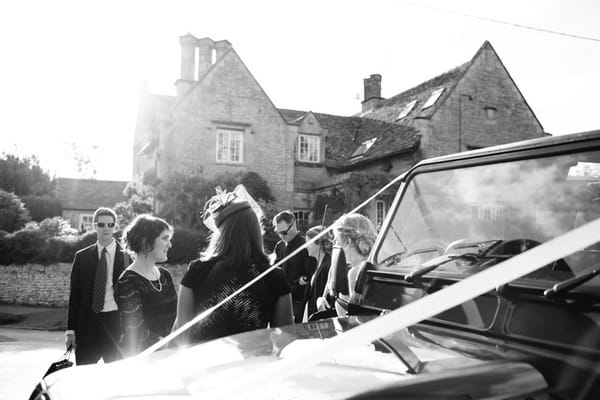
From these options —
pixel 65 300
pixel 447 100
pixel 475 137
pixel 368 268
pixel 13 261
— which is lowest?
pixel 65 300

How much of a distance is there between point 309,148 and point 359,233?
23841mm

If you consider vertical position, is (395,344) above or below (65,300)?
above

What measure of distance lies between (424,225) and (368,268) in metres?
0.38

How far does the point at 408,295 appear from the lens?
7.98ft

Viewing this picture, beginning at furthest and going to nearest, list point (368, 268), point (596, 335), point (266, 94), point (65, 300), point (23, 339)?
point (266, 94) → point (65, 300) → point (23, 339) → point (368, 268) → point (596, 335)

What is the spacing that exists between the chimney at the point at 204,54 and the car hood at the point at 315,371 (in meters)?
25.6

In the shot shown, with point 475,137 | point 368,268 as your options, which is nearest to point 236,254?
point 368,268

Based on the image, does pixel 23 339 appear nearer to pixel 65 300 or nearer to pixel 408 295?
pixel 65 300

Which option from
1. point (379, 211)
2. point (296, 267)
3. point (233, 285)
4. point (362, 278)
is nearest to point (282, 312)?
point (233, 285)

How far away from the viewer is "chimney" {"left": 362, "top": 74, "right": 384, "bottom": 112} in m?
34.4

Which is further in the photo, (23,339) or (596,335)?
(23,339)

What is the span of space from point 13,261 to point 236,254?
20834mm

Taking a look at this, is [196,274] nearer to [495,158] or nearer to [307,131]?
[495,158]

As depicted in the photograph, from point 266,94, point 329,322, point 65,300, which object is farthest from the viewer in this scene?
point 266,94
